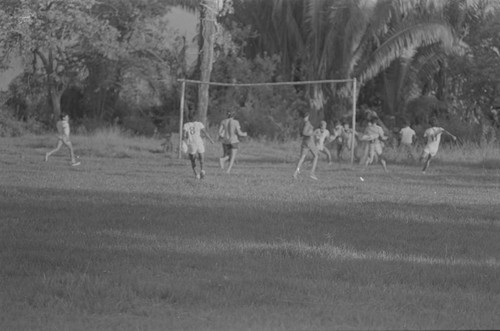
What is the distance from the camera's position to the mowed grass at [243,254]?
855cm

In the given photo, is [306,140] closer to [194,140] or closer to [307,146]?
[307,146]

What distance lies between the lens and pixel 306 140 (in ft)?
79.8

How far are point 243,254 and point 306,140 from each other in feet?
41.7

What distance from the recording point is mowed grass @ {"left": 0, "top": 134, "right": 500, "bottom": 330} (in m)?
8.55

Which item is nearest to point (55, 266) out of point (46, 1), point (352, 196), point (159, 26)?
point (352, 196)

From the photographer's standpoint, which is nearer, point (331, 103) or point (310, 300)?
point (310, 300)

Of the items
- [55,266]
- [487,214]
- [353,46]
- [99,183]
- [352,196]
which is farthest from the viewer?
[353,46]

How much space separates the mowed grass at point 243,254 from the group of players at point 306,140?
45.1 inches

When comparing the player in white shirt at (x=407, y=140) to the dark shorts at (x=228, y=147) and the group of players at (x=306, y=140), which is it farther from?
the dark shorts at (x=228, y=147)

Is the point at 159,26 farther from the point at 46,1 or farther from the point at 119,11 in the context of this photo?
the point at 46,1

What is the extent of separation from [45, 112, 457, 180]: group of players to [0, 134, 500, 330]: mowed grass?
3.75ft

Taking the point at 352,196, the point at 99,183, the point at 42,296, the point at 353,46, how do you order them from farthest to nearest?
1. the point at 353,46
2. the point at 99,183
3. the point at 352,196
4. the point at 42,296

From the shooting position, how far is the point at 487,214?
17.1 metres

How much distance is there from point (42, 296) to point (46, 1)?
107ft
